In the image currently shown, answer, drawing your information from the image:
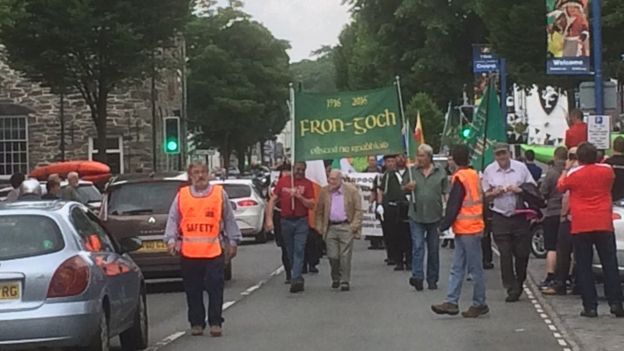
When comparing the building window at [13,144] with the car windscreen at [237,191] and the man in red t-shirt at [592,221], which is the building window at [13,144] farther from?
the man in red t-shirt at [592,221]

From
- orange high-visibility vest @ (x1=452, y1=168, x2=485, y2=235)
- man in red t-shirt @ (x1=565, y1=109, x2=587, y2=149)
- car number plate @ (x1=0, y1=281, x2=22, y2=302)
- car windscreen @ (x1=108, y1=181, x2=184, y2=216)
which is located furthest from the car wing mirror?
man in red t-shirt @ (x1=565, y1=109, x2=587, y2=149)

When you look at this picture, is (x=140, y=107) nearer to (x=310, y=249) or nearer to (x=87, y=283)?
(x=310, y=249)

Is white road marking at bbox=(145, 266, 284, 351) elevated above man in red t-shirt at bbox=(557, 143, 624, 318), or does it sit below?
below

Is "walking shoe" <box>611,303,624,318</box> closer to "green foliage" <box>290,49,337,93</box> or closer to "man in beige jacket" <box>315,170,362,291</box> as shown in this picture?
"man in beige jacket" <box>315,170,362,291</box>

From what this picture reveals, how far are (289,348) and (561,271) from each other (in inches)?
211

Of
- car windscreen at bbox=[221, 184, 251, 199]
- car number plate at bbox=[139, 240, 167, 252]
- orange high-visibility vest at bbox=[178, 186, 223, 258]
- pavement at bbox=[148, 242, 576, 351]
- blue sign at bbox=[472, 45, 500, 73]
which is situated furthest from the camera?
blue sign at bbox=[472, 45, 500, 73]

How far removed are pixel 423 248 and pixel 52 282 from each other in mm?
8370

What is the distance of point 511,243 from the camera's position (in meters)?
16.5

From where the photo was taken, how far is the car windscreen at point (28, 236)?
36.0ft

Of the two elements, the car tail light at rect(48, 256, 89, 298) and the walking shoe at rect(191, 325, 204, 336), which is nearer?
the car tail light at rect(48, 256, 89, 298)

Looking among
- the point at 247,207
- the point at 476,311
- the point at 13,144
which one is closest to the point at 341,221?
the point at 476,311

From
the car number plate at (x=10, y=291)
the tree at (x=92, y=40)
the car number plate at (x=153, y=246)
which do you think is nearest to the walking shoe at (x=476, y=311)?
the car number plate at (x=153, y=246)

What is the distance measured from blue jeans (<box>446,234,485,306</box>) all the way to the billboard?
11611 mm

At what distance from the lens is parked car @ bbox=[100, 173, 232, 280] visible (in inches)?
758
